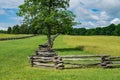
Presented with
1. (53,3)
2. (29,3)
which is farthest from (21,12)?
(53,3)

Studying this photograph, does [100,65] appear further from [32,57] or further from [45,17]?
[45,17]

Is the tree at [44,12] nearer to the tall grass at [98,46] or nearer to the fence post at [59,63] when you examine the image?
the tall grass at [98,46]

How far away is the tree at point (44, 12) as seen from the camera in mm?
48672

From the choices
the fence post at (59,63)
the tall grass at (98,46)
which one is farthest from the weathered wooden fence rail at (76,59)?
the tall grass at (98,46)

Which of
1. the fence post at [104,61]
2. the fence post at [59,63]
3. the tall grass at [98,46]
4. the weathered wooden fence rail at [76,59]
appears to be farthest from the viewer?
the tall grass at [98,46]

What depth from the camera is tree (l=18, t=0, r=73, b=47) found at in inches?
1916

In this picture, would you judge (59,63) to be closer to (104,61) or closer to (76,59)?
(76,59)

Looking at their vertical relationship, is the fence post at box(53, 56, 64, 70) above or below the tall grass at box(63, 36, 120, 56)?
above

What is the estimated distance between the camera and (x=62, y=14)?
160 feet

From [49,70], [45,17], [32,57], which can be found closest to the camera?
[49,70]

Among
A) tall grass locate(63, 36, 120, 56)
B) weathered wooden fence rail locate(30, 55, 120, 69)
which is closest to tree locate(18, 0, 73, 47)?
tall grass locate(63, 36, 120, 56)

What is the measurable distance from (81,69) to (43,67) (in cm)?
293

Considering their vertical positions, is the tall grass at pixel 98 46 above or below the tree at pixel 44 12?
below

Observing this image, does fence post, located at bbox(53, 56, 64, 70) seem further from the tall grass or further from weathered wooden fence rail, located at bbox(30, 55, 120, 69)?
the tall grass
